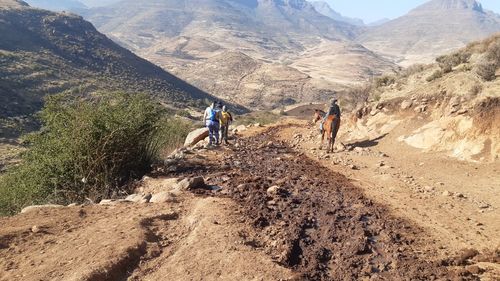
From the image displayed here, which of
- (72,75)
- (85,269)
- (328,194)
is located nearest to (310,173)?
(328,194)

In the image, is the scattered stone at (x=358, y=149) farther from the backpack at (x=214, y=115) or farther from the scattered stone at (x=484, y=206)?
the scattered stone at (x=484, y=206)

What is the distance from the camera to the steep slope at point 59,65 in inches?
1875

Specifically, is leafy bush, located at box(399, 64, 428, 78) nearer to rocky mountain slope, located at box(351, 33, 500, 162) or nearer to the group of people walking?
rocky mountain slope, located at box(351, 33, 500, 162)

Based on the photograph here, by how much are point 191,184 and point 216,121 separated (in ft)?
21.6

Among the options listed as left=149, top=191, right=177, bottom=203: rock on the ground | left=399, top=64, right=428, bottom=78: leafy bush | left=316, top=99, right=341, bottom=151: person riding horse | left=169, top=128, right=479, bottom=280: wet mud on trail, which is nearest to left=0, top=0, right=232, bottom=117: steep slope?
left=399, top=64, right=428, bottom=78: leafy bush

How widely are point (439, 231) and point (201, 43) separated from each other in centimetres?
15764

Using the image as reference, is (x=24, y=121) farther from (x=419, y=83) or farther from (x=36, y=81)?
(x=419, y=83)

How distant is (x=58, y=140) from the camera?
902 cm

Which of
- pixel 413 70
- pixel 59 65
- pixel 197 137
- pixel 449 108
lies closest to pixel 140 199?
pixel 197 137

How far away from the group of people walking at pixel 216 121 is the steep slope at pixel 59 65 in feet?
102

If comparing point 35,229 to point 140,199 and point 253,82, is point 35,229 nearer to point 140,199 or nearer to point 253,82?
point 140,199

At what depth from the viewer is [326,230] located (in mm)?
6770

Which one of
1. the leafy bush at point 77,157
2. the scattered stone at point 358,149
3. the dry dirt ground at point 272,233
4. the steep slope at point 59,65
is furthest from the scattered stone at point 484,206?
the steep slope at point 59,65

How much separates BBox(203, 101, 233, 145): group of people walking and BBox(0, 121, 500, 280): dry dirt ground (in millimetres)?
4605
